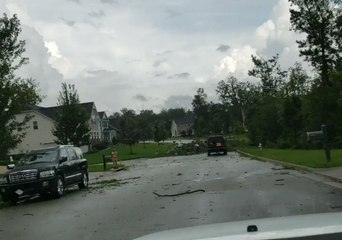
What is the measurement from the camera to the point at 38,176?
19.3 metres

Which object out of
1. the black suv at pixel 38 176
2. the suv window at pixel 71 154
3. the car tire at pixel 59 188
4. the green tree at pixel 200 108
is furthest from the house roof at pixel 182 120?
the car tire at pixel 59 188

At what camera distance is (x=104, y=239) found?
418 inches

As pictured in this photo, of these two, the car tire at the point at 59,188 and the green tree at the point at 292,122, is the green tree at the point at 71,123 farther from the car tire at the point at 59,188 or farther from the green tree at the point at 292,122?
the car tire at the point at 59,188

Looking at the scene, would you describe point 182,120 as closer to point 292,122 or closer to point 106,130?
point 106,130

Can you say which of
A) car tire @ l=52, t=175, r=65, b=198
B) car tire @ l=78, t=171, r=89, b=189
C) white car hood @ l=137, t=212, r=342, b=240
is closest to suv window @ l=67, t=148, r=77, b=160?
car tire @ l=78, t=171, r=89, b=189

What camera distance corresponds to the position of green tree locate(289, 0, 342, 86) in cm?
5934

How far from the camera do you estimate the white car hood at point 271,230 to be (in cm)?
316

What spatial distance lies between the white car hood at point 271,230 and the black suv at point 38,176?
1622cm

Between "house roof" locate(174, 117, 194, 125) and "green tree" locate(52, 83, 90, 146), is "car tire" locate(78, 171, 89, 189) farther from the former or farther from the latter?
"house roof" locate(174, 117, 194, 125)

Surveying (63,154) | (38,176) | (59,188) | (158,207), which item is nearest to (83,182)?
(63,154)

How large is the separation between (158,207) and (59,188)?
19.9 ft

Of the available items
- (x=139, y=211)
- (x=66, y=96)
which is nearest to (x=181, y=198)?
(x=139, y=211)

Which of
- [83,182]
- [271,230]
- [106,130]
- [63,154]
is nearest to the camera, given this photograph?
[271,230]

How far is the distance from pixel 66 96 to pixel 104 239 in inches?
1822
